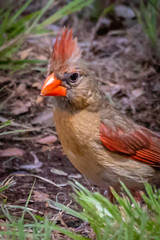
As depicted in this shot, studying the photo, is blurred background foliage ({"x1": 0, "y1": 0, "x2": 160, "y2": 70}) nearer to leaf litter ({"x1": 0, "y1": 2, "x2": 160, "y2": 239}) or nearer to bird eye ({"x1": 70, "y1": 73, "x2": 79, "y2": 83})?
leaf litter ({"x1": 0, "y1": 2, "x2": 160, "y2": 239})

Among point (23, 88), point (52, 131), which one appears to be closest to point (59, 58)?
point (52, 131)

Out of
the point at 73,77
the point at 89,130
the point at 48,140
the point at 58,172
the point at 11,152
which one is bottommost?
the point at 58,172

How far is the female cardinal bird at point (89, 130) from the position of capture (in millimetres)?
3250

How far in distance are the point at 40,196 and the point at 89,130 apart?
683 millimetres

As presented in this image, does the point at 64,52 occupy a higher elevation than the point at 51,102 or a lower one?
higher

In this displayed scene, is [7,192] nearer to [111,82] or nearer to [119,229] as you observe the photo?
[119,229]

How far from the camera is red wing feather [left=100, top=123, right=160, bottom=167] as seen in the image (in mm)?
3380

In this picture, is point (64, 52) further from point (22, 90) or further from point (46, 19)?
point (46, 19)

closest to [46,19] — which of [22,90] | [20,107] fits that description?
[22,90]

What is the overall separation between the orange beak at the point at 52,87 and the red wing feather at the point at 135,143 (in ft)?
1.39

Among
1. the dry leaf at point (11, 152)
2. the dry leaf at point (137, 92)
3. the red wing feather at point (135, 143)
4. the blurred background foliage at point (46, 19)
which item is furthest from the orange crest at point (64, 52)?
the dry leaf at point (137, 92)

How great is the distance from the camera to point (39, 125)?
185 inches

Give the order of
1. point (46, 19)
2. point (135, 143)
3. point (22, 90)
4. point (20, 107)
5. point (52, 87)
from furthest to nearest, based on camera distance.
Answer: point (46, 19) → point (22, 90) → point (20, 107) → point (135, 143) → point (52, 87)

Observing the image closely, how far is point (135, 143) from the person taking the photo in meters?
3.54
